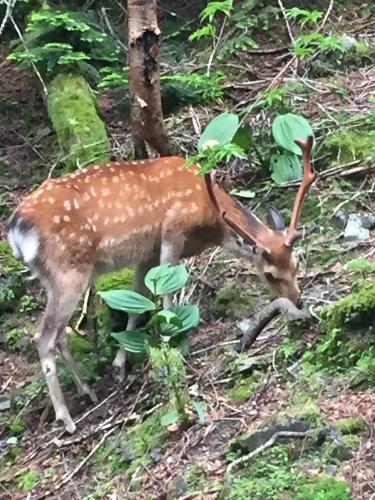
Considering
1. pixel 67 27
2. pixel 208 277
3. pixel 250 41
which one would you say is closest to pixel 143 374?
pixel 208 277

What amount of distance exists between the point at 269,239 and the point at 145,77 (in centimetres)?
195

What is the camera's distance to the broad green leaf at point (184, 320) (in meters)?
5.02

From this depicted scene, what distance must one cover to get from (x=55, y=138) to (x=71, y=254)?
13.0 ft

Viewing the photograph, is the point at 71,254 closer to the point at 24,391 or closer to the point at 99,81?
the point at 24,391

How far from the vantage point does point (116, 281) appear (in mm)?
6906

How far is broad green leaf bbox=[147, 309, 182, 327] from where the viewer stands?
4859 millimetres

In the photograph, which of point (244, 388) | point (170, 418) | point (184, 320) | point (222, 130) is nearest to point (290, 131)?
point (222, 130)

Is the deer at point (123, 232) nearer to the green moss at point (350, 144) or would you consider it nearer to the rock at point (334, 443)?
the green moss at point (350, 144)

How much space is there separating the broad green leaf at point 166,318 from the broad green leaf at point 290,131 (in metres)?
2.07

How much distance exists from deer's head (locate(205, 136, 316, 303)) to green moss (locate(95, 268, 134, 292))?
1.08m

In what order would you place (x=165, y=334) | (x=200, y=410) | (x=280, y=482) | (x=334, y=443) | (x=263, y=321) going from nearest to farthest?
(x=280, y=482) < (x=334, y=443) < (x=200, y=410) < (x=165, y=334) < (x=263, y=321)

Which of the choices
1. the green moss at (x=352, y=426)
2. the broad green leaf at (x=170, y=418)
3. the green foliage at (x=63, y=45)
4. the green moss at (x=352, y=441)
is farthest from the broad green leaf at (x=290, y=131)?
the green moss at (x=352, y=441)

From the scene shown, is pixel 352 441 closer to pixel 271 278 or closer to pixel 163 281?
pixel 163 281

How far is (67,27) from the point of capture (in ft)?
27.8
